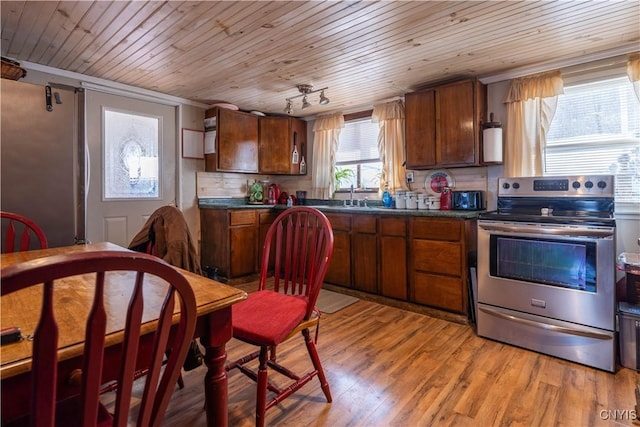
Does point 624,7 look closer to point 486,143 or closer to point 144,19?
point 486,143

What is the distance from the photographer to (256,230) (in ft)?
13.4

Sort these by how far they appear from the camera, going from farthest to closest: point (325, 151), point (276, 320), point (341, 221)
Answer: point (325, 151), point (341, 221), point (276, 320)

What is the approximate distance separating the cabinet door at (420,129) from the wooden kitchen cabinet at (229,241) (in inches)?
77.6

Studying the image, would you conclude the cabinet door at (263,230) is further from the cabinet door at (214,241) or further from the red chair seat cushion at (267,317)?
the red chair seat cushion at (267,317)

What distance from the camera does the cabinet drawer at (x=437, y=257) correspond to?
2783mm

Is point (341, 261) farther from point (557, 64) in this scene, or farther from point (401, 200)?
point (557, 64)

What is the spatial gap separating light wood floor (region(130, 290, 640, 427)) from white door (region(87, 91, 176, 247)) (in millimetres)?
2062

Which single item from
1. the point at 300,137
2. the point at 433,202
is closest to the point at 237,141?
the point at 300,137

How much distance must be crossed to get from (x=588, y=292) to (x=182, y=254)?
7.96 feet

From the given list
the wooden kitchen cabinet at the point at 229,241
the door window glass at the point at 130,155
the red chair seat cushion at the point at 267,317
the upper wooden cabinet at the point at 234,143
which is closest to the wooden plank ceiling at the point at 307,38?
the door window glass at the point at 130,155

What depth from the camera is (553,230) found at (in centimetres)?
219

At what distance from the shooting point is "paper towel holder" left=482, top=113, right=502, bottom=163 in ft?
9.70

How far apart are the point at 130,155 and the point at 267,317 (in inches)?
115

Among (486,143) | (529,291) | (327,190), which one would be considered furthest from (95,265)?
(327,190)
